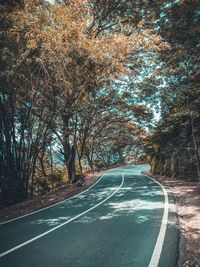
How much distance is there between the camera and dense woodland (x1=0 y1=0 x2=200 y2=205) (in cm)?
809

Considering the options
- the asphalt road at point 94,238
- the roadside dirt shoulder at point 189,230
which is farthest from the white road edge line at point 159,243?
the roadside dirt shoulder at point 189,230

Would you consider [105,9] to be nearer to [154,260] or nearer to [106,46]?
[106,46]

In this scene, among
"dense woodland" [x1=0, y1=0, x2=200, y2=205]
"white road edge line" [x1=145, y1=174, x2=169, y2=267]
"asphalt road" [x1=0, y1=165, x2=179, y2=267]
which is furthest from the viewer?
"dense woodland" [x1=0, y1=0, x2=200, y2=205]

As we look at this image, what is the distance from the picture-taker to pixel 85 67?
9.65 meters

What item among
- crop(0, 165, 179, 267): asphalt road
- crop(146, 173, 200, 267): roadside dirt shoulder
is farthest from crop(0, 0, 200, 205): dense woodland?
crop(0, 165, 179, 267): asphalt road

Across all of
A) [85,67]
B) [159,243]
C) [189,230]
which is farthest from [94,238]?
→ [85,67]

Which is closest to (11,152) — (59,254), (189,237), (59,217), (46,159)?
(59,217)

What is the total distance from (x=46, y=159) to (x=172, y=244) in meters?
21.3

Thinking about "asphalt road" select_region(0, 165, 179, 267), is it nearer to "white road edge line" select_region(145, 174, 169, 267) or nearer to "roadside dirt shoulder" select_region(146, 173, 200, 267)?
"white road edge line" select_region(145, 174, 169, 267)

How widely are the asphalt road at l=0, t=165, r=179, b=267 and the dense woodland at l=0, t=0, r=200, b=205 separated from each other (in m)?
4.32

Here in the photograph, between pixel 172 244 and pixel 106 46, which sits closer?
pixel 172 244

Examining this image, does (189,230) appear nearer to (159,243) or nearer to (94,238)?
(159,243)

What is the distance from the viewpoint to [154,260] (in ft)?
15.7

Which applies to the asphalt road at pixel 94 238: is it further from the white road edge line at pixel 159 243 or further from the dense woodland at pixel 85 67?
the dense woodland at pixel 85 67
